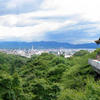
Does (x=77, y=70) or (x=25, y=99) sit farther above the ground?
(x=77, y=70)

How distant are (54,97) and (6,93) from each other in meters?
6.94

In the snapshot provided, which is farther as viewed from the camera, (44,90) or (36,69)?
(36,69)

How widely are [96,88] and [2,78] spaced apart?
57.2ft

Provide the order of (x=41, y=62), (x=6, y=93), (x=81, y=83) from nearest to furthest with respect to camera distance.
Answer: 1. (x=81, y=83)
2. (x=6, y=93)
3. (x=41, y=62)

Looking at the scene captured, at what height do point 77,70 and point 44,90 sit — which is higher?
point 77,70

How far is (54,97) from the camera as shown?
29.3m

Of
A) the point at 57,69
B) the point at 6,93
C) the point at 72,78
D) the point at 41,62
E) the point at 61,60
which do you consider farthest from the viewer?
the point at 41,62

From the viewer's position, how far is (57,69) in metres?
38.6

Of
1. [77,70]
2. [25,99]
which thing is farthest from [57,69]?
[77,70]

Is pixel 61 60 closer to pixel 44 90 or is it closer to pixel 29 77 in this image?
pixel 29 77

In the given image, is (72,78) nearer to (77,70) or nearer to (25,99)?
(77,70)

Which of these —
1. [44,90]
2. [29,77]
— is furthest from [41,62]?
[44,90]

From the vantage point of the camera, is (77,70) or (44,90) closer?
(77,70)

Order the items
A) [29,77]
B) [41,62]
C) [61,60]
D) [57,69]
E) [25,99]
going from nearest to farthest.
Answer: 1. [25,99]
2. [57,69]
3. [29,77]
4. [61,60]
5. [41,62]
